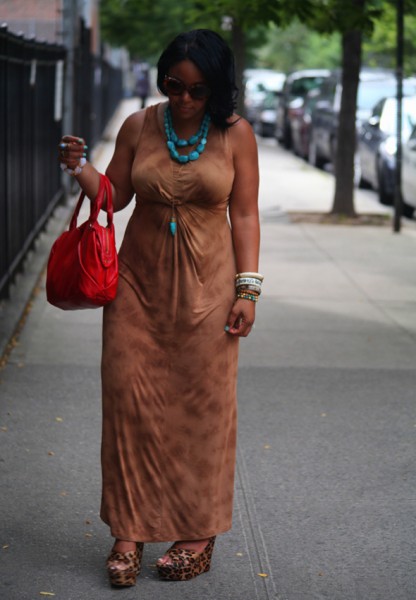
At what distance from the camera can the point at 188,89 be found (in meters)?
4.33

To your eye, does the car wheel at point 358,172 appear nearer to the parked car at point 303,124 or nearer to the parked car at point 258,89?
the parked car at point 303,124

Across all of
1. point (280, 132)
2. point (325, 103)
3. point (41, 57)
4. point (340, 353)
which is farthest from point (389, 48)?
point (340, 353)

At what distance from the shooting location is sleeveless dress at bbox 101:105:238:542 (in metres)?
4.53

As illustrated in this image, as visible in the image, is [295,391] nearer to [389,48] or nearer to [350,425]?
[350,425]

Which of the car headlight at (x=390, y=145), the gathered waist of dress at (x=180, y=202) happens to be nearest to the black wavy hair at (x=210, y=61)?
the gathered waist of dress at (x=180, y=202)

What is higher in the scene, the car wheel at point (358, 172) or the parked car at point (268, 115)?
the car wheel at point (358, 172)

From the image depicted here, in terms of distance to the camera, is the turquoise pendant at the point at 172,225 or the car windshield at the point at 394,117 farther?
the car windshield at the point at 394,117

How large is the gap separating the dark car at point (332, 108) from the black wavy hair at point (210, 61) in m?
19.2

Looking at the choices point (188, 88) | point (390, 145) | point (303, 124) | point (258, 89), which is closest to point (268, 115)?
point (258, 89)

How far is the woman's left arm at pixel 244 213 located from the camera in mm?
4516

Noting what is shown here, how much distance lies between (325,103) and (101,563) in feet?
71.5

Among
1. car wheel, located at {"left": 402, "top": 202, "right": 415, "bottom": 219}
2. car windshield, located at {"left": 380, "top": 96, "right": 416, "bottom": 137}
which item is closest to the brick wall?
car windshield, located at {"left": 380, "top": 96, "right": 416, "bottom": 137}

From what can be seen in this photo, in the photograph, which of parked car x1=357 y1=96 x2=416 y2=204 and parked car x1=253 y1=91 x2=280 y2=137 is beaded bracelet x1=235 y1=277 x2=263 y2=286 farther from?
parked car x1=253 y1=91 x2=280 y2=137

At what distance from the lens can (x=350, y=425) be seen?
22.7 feet
